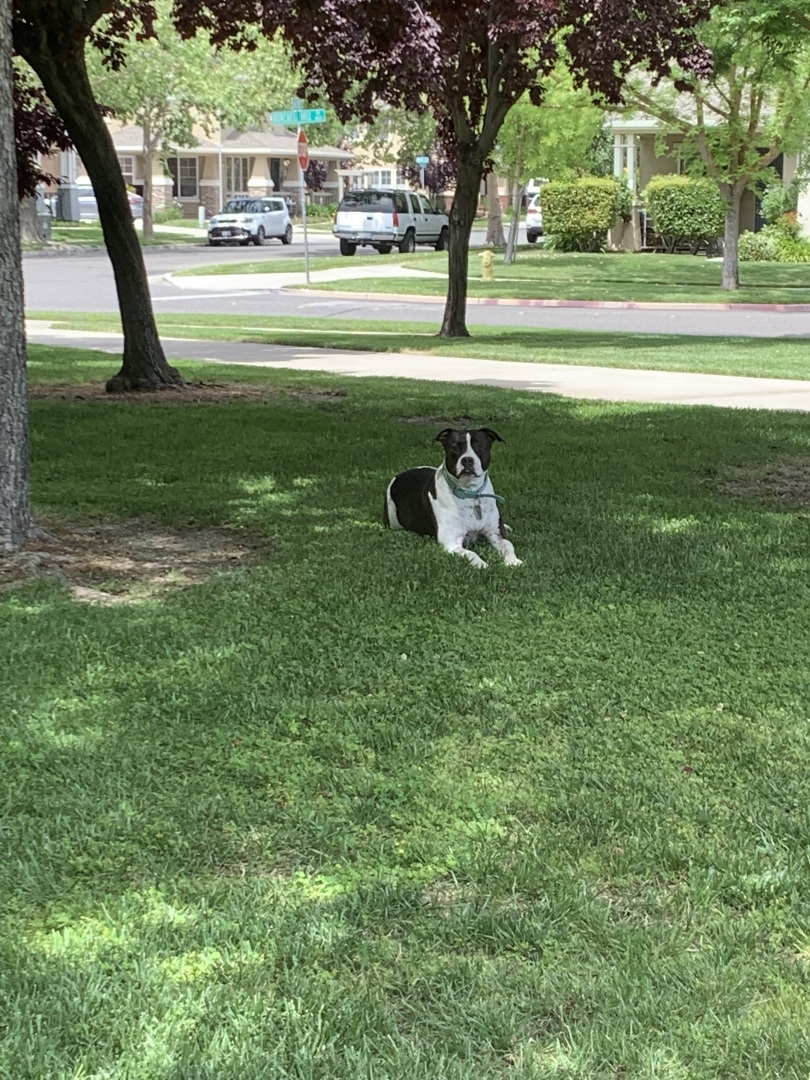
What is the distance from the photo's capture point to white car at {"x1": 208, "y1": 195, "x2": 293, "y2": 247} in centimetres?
4916

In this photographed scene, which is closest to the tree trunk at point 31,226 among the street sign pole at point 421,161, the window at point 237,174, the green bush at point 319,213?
the green bush at point 319,213

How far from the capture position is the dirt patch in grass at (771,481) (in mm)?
7965

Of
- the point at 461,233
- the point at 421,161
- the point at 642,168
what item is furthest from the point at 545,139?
the point at 421,161

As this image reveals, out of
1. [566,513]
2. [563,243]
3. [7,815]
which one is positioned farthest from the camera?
[563,243]

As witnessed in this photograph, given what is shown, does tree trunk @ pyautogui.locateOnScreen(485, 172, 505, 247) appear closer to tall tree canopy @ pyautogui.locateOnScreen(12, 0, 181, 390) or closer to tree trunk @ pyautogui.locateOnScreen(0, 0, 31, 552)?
tall tree canopy @ pyautogui.locateOnScreen(12, 0, 181, 390)

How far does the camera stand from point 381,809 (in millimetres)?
3750

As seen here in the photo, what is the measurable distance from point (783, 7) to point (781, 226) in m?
25.3

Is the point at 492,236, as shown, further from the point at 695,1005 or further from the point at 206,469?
the point at 695,1005

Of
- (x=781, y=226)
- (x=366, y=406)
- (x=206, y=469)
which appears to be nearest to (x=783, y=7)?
(x=366, y=406)

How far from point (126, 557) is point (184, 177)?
229 ft

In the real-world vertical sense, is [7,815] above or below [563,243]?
below

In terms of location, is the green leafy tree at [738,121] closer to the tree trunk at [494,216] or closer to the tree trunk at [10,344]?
the tree trunk at [494,216]

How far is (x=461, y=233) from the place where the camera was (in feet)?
61.9

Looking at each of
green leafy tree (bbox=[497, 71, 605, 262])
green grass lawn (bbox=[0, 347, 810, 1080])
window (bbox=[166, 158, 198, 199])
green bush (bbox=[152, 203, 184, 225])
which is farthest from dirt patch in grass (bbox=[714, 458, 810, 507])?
window (bbox=[166, 158, 198, 199])
